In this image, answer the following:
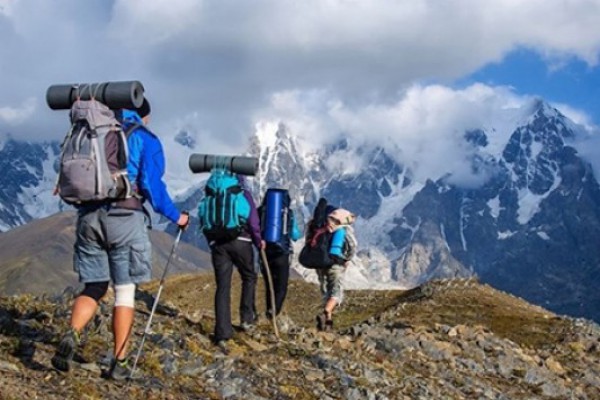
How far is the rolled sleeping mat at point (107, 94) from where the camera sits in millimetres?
10695

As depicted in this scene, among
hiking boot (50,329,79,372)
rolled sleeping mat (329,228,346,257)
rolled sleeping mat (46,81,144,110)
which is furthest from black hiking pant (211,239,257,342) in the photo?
rolled sleeping mat (46,81,144,110)

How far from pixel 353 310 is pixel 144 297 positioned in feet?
75.0

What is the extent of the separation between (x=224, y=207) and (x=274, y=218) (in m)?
3.48

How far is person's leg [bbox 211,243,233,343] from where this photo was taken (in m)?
14.8

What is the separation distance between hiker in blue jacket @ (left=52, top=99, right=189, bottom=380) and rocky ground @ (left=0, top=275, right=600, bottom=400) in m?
0.78

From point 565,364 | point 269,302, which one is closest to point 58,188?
point 269,302

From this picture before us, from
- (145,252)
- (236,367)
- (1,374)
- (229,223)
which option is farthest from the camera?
(229,223)

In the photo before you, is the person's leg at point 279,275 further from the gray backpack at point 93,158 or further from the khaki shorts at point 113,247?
the gray backpack at point 93,158

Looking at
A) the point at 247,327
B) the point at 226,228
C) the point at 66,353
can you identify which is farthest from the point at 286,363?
the point at 66,353

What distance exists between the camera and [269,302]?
19.2 meters

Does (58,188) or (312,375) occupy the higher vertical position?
(58,188)

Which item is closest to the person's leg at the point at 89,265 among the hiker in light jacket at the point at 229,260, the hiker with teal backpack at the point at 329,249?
the hiker in light jacket at the point at 229,260

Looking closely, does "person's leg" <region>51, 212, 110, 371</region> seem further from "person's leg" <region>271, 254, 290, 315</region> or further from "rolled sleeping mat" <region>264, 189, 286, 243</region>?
"person's leg" <region>271, 254, 290, 315</region>

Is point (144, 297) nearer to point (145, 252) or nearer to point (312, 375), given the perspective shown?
point (312, 375)
